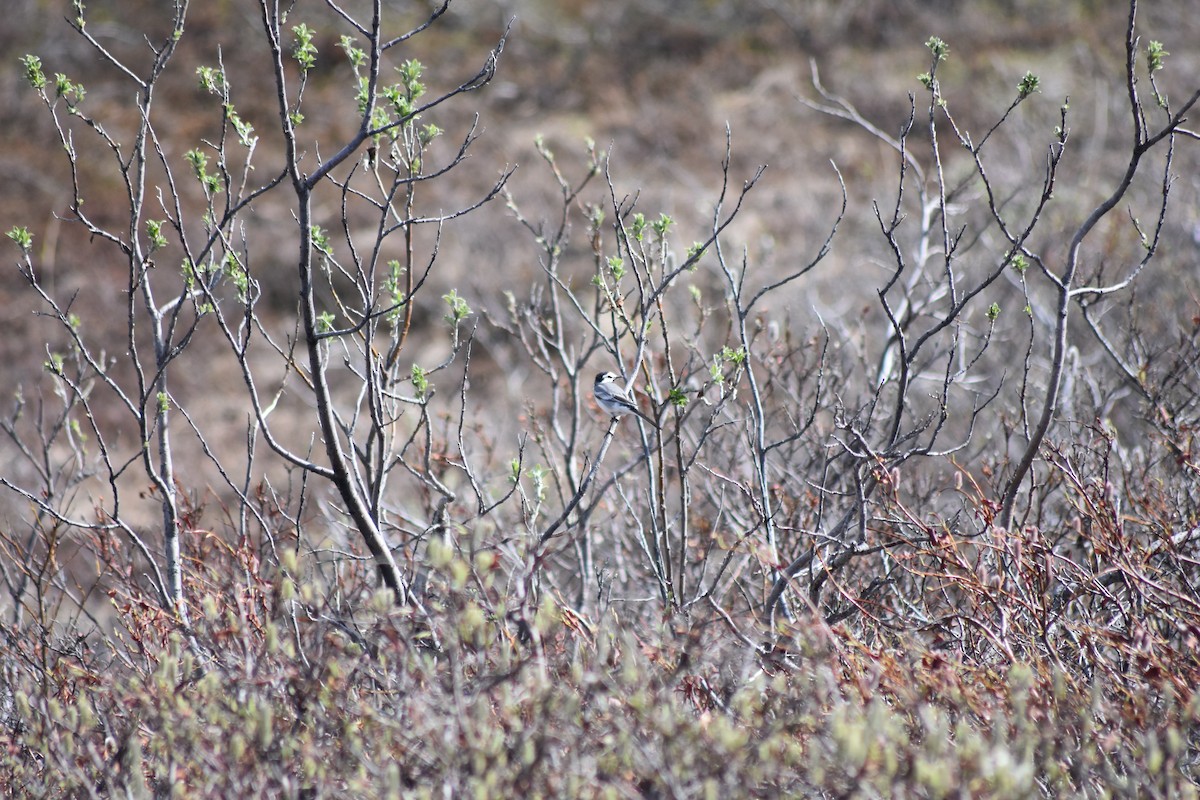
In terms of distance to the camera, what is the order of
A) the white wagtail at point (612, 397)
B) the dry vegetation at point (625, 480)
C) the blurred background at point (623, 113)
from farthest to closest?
the blurred background at point (623, 113) < the white wagtail at point (612, 397) < the dry vegetation at point (625, 480)

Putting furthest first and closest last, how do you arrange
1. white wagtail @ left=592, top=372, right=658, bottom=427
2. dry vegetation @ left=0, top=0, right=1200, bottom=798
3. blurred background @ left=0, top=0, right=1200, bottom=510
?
1. blurred background @ left=0, top=0, right=1200, bottom=510
2. white wagtail @ left=592, top=372, right=658, bottom=427
3. dry vegetation @ left=0, top=0, right=1200, bottom=798

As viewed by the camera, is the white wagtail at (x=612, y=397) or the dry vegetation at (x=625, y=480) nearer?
the dry vegetation at (x=625, y=480)

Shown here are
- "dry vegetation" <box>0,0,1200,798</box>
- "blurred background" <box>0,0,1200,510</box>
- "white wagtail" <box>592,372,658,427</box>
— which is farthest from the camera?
"blurred background" <box>0,0,1200,510</box>

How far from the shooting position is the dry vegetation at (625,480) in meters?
2.36

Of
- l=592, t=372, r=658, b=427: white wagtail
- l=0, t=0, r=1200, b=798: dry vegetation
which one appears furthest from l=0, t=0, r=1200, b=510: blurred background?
l=592, t=372, r=658, b=427: white wagtail

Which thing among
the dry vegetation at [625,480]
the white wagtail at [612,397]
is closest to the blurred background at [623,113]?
the dry vegetation at [625,480]

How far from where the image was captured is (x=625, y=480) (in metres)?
5.45

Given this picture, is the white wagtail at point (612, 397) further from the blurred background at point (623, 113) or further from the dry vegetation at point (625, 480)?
the blurred background at point (623, 113)

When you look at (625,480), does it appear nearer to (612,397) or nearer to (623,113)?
(612,397)

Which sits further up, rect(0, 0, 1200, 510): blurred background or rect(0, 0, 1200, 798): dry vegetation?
rect(0, 0, 1200, 510): blurred background

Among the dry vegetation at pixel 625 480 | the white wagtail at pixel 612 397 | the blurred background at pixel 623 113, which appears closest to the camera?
the dry vegetation at pixel 625 480

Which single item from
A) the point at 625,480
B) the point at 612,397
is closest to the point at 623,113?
the point at 625,480

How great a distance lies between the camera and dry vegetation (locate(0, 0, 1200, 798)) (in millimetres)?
2359

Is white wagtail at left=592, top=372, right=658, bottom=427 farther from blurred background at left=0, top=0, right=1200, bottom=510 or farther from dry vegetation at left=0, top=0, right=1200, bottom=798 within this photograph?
blurred background at left=0, top=0, right=1200, bottom=510
